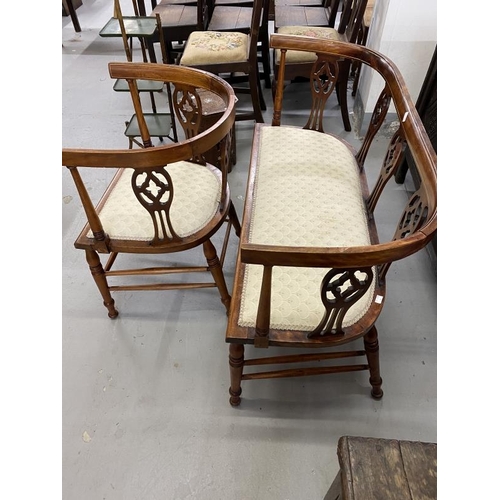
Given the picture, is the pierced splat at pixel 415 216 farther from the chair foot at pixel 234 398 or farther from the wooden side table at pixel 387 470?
the chair foot at pixel 234 398

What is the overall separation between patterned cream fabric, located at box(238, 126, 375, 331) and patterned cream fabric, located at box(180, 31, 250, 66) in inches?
34.7

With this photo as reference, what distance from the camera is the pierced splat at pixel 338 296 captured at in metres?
0.81

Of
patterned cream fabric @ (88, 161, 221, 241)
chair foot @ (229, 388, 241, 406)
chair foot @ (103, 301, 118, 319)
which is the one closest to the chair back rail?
patterned cream fabric @ (88, 161, 221, 241)

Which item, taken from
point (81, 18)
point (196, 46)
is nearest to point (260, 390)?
point (196, 46)

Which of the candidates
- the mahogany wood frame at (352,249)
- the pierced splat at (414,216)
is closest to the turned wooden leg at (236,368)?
the mahogany wood frame at (352,249)

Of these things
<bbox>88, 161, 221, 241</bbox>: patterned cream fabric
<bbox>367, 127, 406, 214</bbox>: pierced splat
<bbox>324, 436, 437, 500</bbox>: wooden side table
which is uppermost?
<bbox>367, 127, 406, 214</bbox>: pierced splat

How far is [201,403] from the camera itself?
131 cm

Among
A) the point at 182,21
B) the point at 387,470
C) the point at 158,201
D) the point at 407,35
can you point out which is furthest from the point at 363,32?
the point at 387,470

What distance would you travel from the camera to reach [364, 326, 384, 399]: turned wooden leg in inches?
44.9

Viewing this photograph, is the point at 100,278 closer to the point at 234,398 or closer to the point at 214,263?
the point at 214,263

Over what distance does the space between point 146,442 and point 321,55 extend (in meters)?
1.52

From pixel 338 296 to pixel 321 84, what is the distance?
1001 mm

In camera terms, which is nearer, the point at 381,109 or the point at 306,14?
the point at 381,109

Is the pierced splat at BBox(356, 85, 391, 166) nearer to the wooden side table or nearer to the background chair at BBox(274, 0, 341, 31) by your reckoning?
the wooden side table
